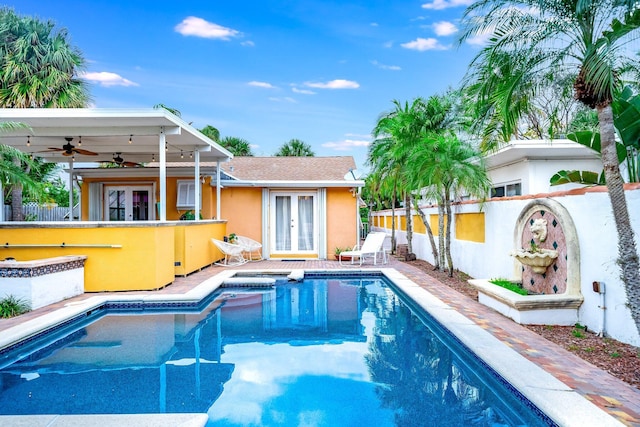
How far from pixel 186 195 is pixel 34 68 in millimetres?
9778

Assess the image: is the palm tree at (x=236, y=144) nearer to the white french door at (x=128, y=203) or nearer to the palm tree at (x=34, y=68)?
the palm tree at (x=34, y=68)

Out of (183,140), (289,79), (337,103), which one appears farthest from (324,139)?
(183,140)

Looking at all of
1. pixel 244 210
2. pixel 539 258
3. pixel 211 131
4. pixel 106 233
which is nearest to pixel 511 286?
pixel 539 258

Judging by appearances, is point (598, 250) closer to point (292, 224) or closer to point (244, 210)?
point (292, 224)

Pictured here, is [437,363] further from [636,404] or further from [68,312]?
[68,312]

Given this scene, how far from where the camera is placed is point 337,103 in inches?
1325

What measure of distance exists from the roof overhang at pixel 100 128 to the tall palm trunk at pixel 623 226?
8.34 meters

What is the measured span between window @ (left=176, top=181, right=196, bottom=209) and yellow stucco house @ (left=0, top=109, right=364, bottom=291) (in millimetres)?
37

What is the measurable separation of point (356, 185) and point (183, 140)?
21.2 feet

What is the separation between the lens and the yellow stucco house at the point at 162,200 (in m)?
9.45

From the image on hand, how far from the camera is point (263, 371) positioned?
5512mm

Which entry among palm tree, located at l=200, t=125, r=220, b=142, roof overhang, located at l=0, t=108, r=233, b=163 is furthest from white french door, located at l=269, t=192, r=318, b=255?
palm tree, located at l=200, t=125, r=220, b=142

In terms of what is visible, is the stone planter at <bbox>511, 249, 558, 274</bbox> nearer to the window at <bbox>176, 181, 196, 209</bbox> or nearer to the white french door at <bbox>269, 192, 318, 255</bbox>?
the white french door at <bbox>269, 192, 318, 255</bbox>

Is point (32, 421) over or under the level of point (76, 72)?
under
